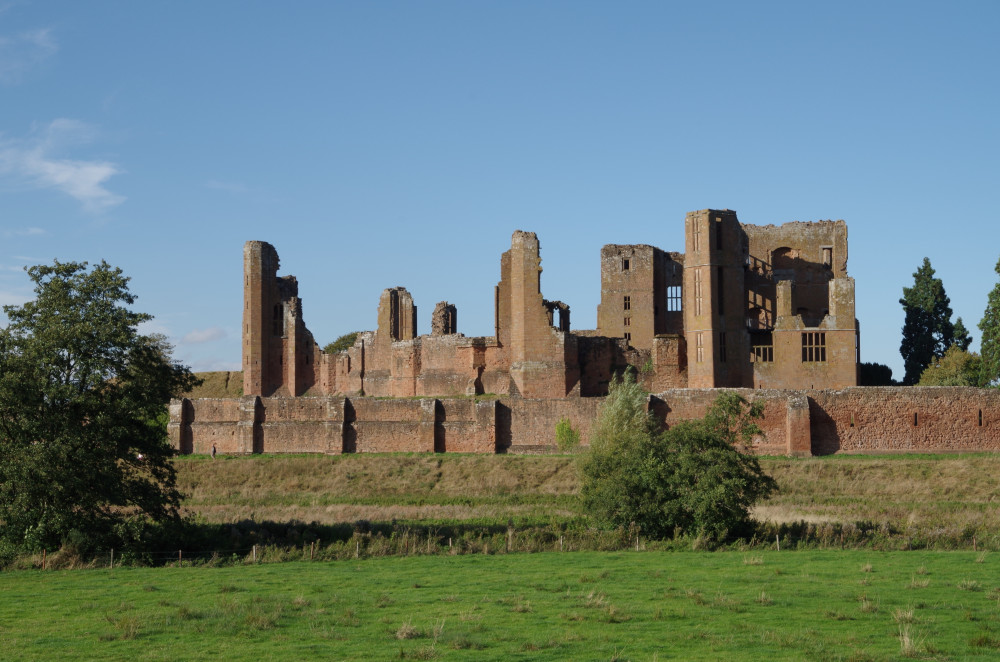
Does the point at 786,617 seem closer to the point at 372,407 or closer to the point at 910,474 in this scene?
the point at 910,474

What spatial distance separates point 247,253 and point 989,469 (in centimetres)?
3693

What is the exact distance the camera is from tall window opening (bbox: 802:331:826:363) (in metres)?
49.4

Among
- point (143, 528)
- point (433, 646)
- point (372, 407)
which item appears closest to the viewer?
point (433, 646)

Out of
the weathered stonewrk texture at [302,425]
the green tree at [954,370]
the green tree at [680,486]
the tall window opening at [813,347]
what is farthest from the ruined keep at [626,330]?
the green tree at [680,486]

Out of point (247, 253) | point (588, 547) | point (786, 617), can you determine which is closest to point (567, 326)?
point (247, 253)

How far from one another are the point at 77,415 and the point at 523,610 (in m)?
12.0

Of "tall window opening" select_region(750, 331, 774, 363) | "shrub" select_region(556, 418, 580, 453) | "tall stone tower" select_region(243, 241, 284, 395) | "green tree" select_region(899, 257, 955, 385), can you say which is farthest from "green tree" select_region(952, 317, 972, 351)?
"tall stone tower" select_region(243, 241, 284, 395)

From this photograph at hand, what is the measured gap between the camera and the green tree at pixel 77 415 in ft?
76.6

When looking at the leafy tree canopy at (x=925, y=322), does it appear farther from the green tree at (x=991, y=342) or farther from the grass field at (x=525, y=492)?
the grass field at (x=525, y=492)

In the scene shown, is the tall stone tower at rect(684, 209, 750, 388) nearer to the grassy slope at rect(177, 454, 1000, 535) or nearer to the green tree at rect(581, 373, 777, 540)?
the grassy slope at rect(177, 454, 1000, 535)

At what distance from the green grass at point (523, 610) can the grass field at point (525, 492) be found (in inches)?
227

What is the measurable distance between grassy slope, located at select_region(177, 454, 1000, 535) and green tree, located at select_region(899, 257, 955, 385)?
17265 mm

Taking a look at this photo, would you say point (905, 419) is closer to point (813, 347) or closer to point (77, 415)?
point (813, 347)

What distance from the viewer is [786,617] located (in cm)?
1686
